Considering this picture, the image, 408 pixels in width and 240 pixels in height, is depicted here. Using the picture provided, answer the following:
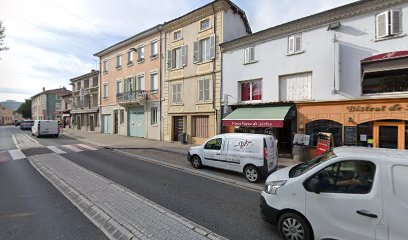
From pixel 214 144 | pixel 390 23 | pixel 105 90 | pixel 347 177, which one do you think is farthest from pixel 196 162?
pixel 105 90

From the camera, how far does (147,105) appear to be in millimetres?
21828

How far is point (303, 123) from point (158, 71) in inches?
516

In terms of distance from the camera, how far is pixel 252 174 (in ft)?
26.5

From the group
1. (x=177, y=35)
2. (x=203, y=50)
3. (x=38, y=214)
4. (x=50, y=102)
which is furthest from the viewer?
(x=50, y=102)

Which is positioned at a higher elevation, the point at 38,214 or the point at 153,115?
the point at 153,115

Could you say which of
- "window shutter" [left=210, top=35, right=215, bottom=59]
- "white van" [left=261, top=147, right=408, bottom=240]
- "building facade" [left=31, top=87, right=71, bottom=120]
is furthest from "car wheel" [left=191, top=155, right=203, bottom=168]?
"building facade" [left=31, top=87, right=71, bottom=120]

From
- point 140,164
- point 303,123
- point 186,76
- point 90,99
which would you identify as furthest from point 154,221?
point 90,99

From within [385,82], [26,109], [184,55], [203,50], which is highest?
[203,50]

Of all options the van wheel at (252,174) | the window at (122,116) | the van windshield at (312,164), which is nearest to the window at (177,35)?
the window at (122,116)

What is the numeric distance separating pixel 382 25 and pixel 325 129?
4.81 meters

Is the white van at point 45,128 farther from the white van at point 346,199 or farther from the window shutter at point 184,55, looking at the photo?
the white van at point 346,199

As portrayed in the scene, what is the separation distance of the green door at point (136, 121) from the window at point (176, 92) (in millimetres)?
4742

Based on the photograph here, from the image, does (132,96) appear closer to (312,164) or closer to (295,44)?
(295,44)

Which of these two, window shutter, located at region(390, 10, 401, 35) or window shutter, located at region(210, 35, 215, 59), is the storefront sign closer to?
window shutter, located at region(390, 10, 401, 35)
